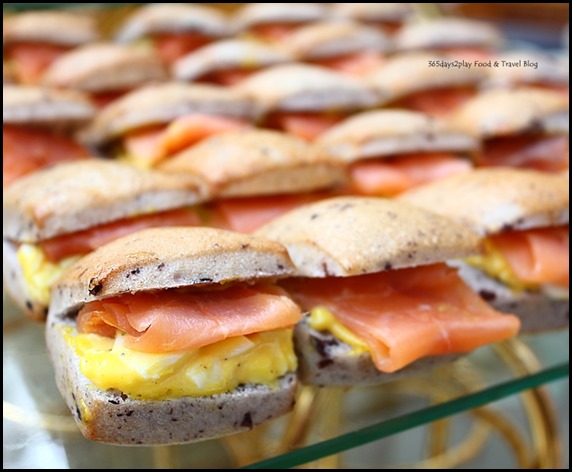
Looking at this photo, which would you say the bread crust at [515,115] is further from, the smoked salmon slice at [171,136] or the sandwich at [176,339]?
the sandwich at [176,339]

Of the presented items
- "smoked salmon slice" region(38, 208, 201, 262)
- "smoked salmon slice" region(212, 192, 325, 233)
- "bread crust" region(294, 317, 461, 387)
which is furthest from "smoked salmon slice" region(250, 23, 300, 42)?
"bread crust" region(294, 317, 461, 387)

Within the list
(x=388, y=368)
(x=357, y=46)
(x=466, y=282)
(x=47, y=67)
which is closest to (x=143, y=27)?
(x=47, y=67)

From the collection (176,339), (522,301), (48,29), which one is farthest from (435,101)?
(176,339)

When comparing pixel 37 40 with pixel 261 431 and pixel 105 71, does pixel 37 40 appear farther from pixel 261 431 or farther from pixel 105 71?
pixel 261 431

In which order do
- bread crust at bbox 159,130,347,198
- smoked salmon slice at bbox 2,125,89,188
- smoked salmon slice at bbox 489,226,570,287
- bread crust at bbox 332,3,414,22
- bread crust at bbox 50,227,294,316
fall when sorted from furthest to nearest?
bread crust at bbox 332,3,414,22
smoked salmon slice at bbox 2,125,89,188
bread crust at bbox 159,130,347,198
smoked salmon slice at bbox 489,226,570,287
bread crust at bbox 50,227,294,316

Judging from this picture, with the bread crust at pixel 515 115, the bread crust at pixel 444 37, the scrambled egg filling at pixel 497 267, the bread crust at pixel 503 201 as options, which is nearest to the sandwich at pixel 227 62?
the bread crust at pixel 444 37

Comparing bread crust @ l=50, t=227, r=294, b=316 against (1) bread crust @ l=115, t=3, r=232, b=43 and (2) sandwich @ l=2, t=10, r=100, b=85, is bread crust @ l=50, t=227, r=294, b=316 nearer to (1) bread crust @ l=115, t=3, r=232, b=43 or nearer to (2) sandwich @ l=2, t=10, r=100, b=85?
(2) sandwich @ l=2, t=10, r=100, b=85
